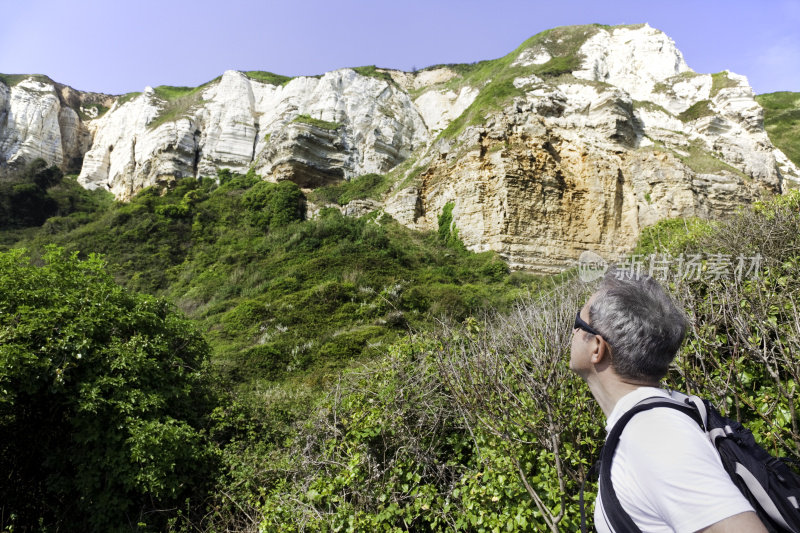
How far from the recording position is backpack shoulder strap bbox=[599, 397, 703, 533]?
3.85 feet

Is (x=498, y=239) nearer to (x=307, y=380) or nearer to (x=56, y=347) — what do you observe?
(x=307, y=380)

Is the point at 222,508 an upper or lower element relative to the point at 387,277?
lower

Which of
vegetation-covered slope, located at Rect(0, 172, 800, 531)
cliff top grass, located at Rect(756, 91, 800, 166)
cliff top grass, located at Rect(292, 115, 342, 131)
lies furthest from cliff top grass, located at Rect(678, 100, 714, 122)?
vegetation-covered slope, located at Rect(0, 172, 800, 531)

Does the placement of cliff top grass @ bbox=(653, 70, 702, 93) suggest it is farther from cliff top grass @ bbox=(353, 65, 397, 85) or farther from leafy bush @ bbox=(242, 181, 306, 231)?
leafy bush @ bbox=(242, 181, 306, 231)

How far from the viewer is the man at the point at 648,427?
1.00m

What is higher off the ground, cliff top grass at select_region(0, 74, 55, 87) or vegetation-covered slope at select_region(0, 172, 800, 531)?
cliff top grass at select_region(0, 74, 55, 87)

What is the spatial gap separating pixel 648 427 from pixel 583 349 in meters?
0.41

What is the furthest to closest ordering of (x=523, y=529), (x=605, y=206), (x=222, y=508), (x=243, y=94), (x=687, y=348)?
(x=243, y=94), (x=605, y=206), (x=222, y=508), (x=687, y=348), (x=523, y=529)

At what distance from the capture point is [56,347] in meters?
4.65

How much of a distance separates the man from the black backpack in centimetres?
2

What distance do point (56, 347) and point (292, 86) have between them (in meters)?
39.7

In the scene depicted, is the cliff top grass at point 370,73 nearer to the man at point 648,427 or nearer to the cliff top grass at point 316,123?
the cliff top grass at point 316,123

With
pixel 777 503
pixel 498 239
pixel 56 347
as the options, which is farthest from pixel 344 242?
pixel 777 503

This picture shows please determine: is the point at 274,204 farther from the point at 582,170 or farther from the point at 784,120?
the point at 784,120
